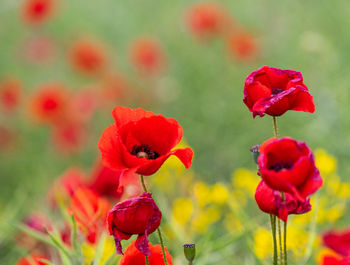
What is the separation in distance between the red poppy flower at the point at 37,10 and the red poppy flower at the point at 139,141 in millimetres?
2370

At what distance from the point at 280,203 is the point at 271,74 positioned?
162 millimetres

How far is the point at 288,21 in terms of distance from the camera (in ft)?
10.6

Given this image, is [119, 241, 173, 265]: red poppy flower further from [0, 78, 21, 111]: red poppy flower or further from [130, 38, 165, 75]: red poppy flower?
[130, 38, 165, 75]: red poppy flower

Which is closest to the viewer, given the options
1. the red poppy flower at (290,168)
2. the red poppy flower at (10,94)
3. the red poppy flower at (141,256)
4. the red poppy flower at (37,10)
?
the red poppy flower at (290,168)

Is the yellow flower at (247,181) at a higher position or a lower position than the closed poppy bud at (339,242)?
higher

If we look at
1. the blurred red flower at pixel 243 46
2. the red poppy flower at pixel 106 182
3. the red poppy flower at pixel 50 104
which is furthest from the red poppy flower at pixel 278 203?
the blurred red flower at pixel 243 46

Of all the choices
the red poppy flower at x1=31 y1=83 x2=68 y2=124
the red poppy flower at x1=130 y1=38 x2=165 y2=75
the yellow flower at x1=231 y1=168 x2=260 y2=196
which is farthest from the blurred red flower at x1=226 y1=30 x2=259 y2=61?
the yellow flower at x1=231 y1=168 x2=260 y2=196

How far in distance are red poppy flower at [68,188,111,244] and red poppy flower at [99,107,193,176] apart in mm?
267

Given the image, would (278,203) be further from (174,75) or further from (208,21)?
(174,75)

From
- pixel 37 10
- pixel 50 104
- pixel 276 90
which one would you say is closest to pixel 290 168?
pixel 276 90

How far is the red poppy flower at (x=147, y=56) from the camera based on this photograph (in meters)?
2.92

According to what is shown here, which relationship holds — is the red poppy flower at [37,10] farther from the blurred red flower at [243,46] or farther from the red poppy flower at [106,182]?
the red poppy flower at [106,182]

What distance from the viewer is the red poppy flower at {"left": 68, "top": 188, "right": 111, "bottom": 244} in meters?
0.90

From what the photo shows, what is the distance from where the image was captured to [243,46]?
277 cm
